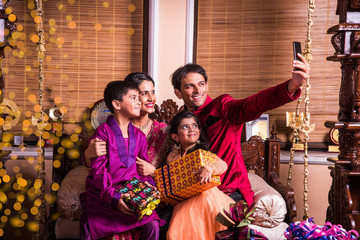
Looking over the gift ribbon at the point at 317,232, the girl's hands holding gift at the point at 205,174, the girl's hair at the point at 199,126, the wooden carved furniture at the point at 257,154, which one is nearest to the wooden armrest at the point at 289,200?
the wooden carved furniture at the point at 257,154

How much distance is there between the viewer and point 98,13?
10.2ft

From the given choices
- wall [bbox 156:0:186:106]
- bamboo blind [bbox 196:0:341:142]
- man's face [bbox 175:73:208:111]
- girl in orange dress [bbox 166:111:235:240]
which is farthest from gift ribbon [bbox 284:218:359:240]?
bamboo blind [bbox 196:0:341:142]

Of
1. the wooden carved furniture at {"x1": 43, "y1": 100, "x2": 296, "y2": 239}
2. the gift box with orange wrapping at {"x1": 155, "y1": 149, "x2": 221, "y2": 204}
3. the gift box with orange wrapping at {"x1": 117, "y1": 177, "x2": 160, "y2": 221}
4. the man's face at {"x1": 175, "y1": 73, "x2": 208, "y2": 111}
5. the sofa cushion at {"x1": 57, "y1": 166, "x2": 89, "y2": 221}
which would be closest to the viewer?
the gift box with orange wrapping at {"x1": 117, "y1": 177, "x2": 160, "y2": 221}

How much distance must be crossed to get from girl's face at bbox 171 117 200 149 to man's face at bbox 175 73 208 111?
0.49 feet

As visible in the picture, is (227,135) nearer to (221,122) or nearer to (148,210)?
(221,122)

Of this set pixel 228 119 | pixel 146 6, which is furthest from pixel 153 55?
pixel 228 119

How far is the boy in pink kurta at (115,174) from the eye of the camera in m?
1.86

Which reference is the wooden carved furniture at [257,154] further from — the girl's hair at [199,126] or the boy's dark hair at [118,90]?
the boy's dark hair at [118,90]

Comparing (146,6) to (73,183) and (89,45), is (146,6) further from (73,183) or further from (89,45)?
(73,183)

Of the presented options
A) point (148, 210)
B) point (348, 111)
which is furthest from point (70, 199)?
point (348, 111)

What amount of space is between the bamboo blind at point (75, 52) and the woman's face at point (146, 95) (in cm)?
93

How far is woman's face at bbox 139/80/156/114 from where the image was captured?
7.13 ft

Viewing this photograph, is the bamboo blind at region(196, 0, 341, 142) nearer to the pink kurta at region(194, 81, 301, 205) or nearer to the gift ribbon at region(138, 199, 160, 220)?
the pink kurta at region(194, 81, 301, 205)

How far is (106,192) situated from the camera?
1817mm
